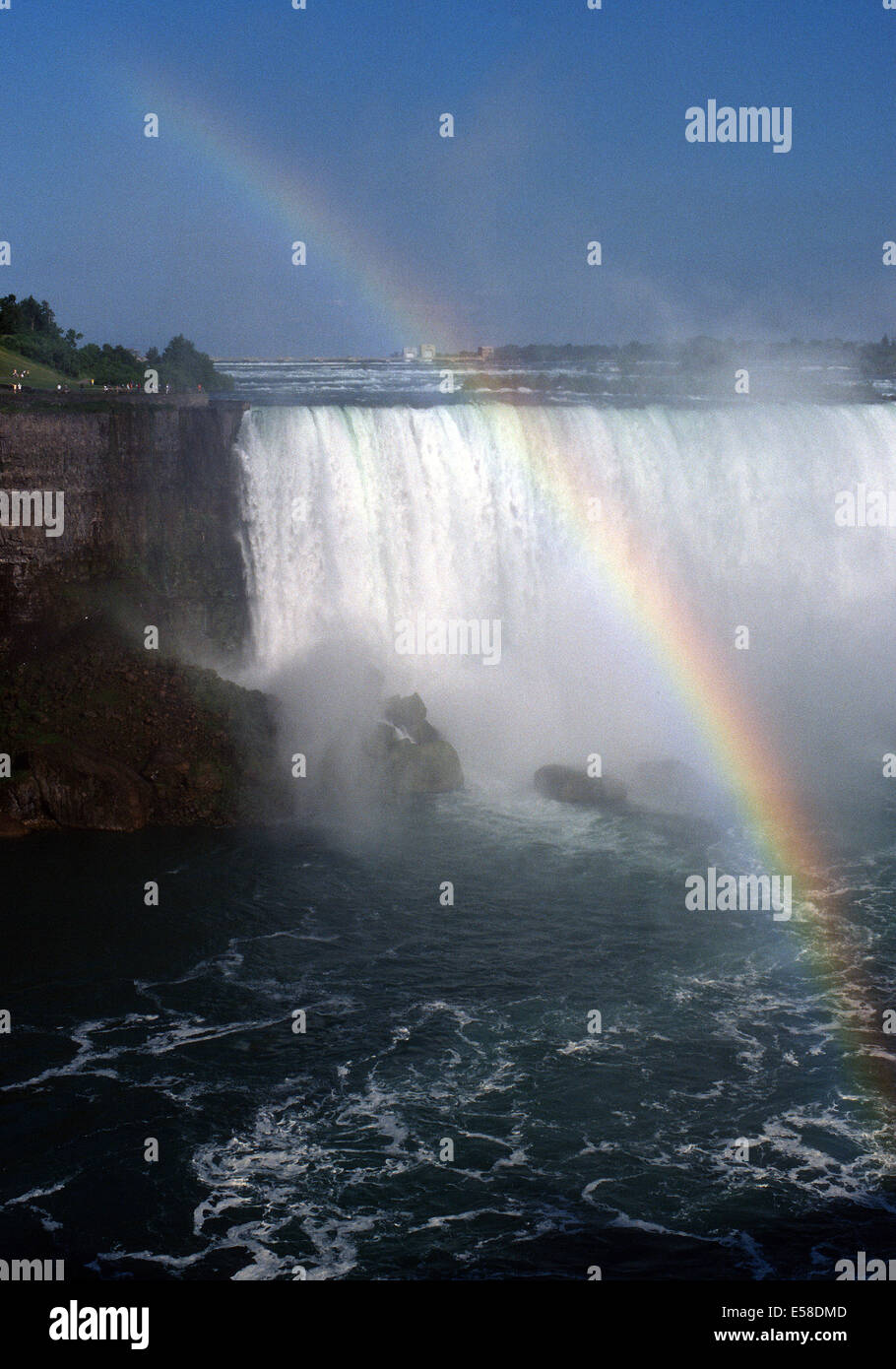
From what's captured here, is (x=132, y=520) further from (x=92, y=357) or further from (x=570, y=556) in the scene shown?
(x=92, y=357)

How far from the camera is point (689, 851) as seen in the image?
107 ft

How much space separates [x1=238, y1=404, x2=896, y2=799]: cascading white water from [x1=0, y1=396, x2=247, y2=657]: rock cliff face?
1.01 m

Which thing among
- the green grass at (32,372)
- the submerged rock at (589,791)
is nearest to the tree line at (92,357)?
the green grass at (32,372)

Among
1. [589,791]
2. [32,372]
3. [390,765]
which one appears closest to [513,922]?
[589,791]

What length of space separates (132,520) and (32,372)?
782 inches

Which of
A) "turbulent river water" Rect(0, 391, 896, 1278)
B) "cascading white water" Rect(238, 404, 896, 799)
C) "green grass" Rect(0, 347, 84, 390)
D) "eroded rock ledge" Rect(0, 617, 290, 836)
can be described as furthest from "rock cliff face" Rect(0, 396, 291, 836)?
"green grass" Rect(0, 347, 84, 390)

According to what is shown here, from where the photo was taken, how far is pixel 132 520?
40.1 metres

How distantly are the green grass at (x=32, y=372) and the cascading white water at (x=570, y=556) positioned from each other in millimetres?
15770

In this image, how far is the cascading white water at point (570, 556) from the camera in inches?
1636

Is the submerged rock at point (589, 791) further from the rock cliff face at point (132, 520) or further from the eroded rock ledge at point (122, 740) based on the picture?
the rock cliff face at point (132, 520)

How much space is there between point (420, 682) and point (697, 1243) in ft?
81.9

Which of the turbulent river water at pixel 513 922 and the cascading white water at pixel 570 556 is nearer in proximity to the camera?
the turbulent river water at pixel 513 922

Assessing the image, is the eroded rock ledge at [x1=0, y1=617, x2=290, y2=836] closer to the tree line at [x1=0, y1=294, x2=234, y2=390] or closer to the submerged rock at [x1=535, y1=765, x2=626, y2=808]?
the submerged rock at [x1=535, y1=765, x2=626, y2=808]

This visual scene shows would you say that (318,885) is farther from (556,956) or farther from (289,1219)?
(289,1219)
